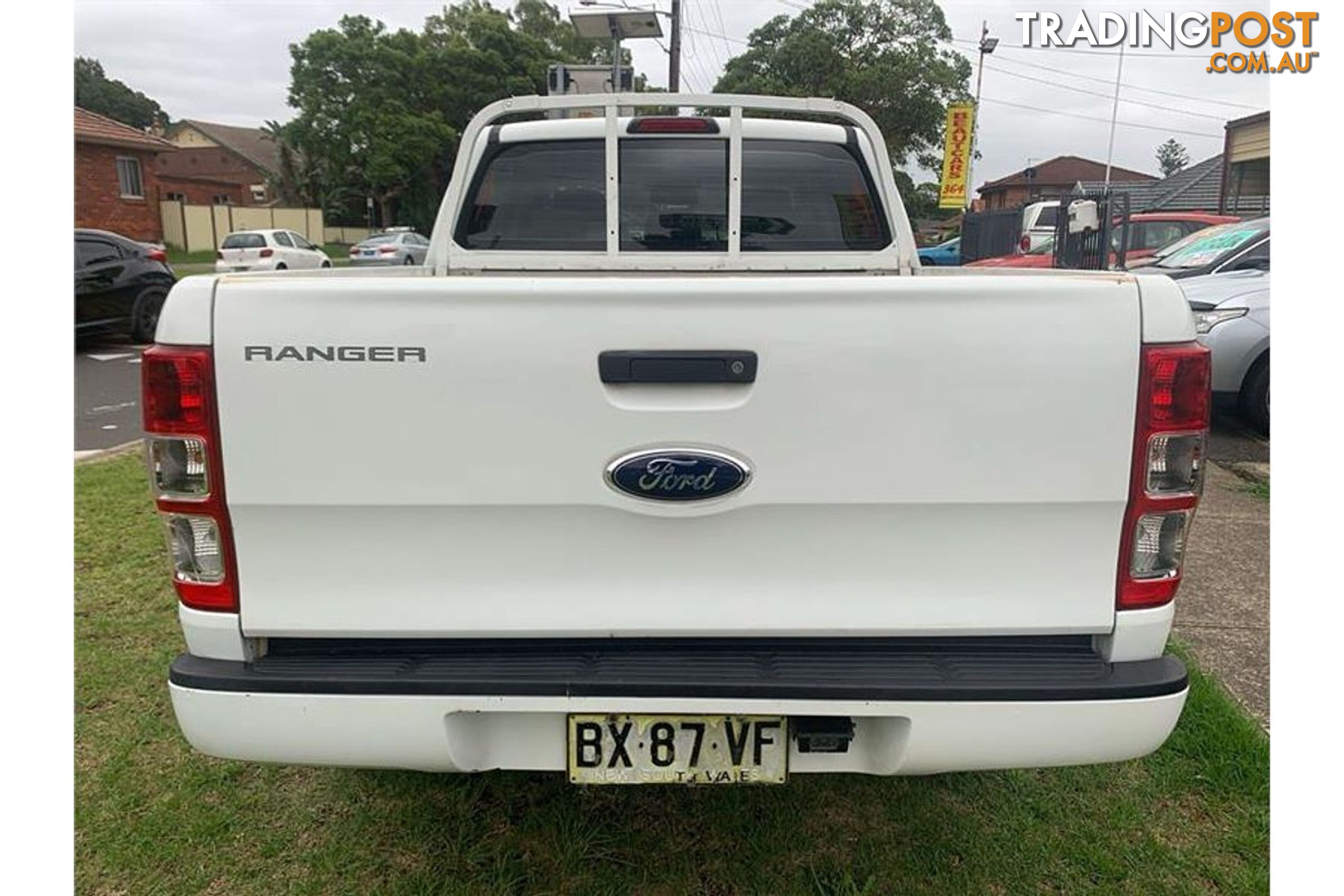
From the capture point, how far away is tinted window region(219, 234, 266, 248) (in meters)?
22.2

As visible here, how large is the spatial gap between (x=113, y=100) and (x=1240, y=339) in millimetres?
83612

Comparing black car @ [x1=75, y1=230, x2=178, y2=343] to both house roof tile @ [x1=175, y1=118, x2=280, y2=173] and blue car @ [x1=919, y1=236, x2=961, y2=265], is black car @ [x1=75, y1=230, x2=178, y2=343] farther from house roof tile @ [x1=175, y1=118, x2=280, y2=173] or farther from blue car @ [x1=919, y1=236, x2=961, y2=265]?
house roof tile @ [x1=175, y1=118, x2=280, y2=173]

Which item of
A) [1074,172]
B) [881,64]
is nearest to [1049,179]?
[1074,172]

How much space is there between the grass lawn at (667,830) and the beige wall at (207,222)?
31.1m

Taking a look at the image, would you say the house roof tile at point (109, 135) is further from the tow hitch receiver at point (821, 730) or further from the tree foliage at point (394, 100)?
the tow hitch receiver at point (821, 730)

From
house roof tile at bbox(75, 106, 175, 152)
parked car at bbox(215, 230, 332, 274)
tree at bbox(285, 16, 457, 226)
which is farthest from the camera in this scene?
tree at bbox(285, 16, 457, 226)

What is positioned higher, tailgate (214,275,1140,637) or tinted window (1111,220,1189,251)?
tinted window (1111,220,1189,251)

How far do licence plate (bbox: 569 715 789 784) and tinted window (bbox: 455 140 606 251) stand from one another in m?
2.05

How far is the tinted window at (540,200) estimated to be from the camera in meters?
3.44

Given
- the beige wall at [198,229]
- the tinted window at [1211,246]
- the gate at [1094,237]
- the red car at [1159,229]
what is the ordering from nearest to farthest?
the gate at [1094,237], the tinted window at [1211,246], the red car at [1159,229], the beige wall at [198,229]

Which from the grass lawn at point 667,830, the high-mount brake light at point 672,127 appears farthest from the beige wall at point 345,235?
the grass lawn at point 667,830

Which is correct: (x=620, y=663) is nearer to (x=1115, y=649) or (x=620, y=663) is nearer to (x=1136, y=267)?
(x=1115, y=649)

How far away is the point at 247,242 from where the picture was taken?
73.0ft

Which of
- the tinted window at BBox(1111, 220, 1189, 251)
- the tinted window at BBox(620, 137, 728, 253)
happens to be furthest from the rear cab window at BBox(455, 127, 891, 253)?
the tinted window at BBox(1111, 220, 1189, 251)
